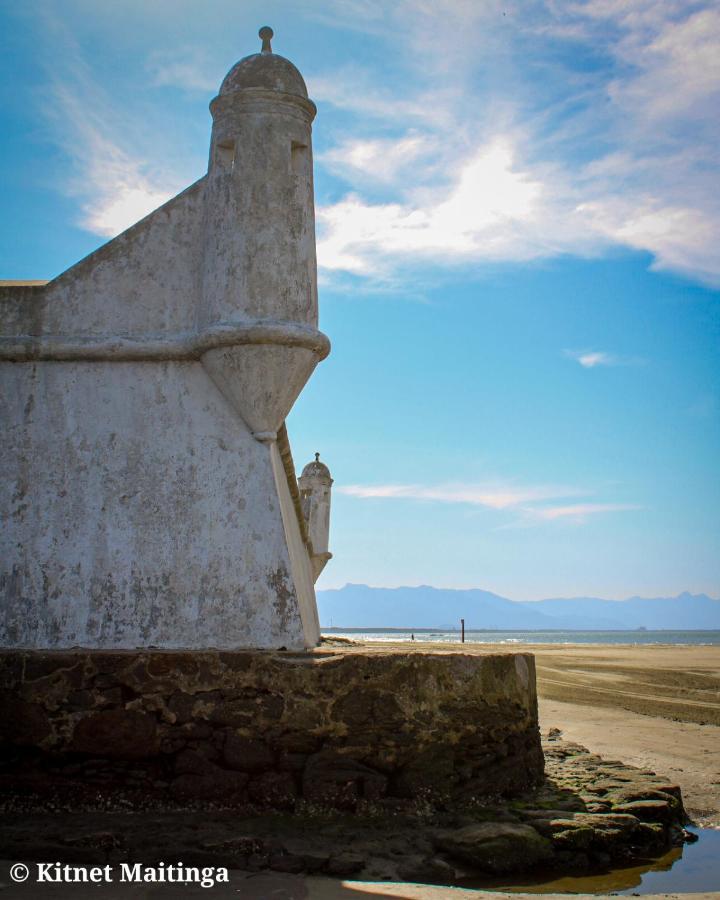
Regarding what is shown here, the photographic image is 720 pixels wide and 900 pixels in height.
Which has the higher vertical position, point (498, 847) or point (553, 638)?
point (498, 847)

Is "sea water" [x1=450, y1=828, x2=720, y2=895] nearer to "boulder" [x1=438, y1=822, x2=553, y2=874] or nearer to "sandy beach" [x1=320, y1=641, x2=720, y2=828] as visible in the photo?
"boulder" [x1=438, y1=822, x2=553, y2=874]

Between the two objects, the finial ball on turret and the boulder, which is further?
the finial ball on turret

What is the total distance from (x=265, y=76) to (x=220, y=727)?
5309 mm

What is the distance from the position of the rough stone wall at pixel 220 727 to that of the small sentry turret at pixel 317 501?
12.1 m

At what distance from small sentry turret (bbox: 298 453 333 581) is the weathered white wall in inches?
436

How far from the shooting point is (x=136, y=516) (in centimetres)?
712

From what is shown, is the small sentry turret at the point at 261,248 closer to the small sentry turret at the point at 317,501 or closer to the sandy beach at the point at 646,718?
the sandy beach at the point at 646,718

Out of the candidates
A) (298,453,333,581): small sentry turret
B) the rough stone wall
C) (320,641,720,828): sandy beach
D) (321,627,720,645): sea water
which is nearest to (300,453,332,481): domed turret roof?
(298,453,333,581): small sentry turret

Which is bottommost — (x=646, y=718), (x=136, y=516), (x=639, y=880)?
(x=639, y=880)

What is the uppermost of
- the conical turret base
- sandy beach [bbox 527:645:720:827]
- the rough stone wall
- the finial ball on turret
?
the finial ball on turret

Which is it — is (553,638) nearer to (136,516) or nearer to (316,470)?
(316,470)

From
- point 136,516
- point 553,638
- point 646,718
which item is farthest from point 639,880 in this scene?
point 553,638

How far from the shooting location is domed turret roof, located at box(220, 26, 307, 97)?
7.64 m

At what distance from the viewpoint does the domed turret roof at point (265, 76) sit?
7641mm
